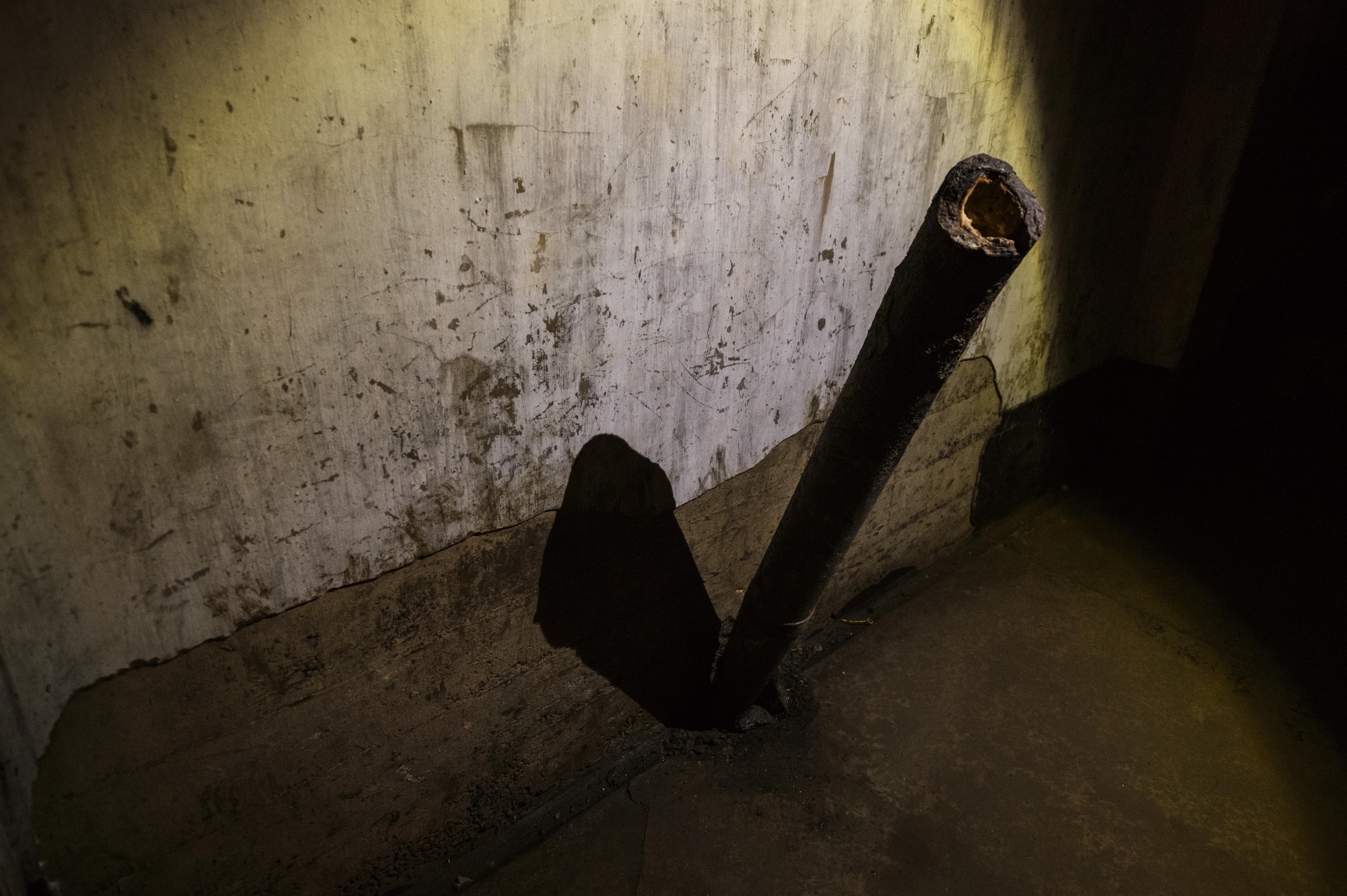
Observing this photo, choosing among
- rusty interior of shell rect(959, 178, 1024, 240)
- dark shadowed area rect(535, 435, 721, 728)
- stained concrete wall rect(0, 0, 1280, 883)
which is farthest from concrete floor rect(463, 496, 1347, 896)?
rusty interior of shell rect(959, 178, 1024, 240)

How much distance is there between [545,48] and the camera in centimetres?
157

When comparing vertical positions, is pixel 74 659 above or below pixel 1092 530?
above

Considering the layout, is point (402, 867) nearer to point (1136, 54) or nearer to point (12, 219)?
point (12, 219)

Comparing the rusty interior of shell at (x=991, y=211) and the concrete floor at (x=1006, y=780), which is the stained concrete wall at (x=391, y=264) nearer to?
the rusty interior of shell at (x=991, y=211)

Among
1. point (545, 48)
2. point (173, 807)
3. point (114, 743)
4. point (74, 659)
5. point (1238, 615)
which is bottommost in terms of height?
point (1238, 615)

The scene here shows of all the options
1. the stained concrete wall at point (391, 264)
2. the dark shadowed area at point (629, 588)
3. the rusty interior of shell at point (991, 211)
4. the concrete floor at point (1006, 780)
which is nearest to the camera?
the stained concrete wall at point (391, 264)

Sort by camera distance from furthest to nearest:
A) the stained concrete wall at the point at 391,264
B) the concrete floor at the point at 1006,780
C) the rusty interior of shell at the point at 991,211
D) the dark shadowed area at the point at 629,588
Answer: the concrete floor at the point at 1006,780 < the dark shadowed area at the point at 629,588 < the rusty interior of shell at the point at 991,211 < the stained concrete wall at the point at 391,264

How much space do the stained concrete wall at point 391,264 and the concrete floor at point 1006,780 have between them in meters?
1.02

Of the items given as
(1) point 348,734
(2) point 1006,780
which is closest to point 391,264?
(1) point 348,734

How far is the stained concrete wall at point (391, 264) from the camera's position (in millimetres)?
1224


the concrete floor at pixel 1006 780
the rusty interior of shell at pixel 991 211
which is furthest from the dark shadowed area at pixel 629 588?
the rusty interior of shell at pixel 991 211

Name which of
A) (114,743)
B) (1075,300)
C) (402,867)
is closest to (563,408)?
(114,743)

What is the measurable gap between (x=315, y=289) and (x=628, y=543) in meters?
1.14

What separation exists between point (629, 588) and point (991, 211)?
4.70 feet
